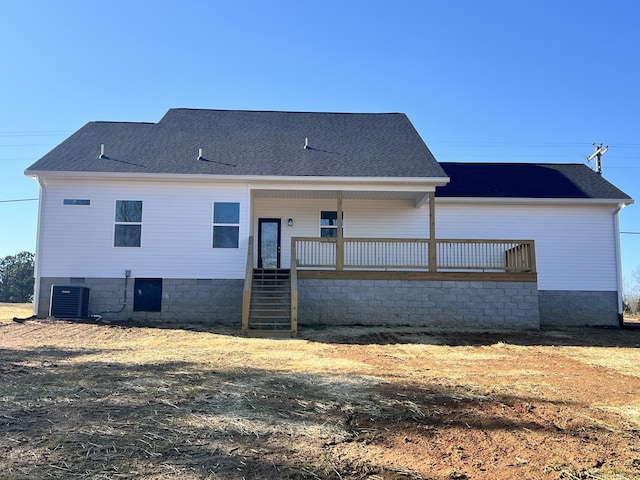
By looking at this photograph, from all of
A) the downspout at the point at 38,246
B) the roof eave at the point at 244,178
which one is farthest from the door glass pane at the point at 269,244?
the downspout at the point at 38,246

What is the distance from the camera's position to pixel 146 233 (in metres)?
13.1

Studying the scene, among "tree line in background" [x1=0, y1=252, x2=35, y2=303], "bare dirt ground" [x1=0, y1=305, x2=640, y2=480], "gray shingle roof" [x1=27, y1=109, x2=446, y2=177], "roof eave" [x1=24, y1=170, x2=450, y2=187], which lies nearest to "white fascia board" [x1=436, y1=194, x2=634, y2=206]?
"gray shingle roof" [x1=27, y1=109, x2=446, y2=177]

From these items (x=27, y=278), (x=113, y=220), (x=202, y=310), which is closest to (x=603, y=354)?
(x=202, y=310)

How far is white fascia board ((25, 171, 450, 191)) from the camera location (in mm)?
12891

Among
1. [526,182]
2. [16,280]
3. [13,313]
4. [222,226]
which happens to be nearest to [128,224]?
[222,226]

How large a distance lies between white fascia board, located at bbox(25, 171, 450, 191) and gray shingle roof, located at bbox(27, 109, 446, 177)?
0.15 metres

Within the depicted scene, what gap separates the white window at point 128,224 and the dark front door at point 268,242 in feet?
11.7

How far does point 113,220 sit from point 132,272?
153cm

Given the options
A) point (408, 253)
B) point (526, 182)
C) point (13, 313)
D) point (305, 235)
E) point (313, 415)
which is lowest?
point (313, 415)

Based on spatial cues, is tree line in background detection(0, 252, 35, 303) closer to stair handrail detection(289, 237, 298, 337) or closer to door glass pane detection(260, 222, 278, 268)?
door glass pane detection(260, 222, 278, 268)

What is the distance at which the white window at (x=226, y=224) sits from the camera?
518 inches

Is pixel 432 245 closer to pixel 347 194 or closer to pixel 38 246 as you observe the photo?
pixel 347 194

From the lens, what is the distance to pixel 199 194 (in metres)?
13.2

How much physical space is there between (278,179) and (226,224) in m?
1.91
